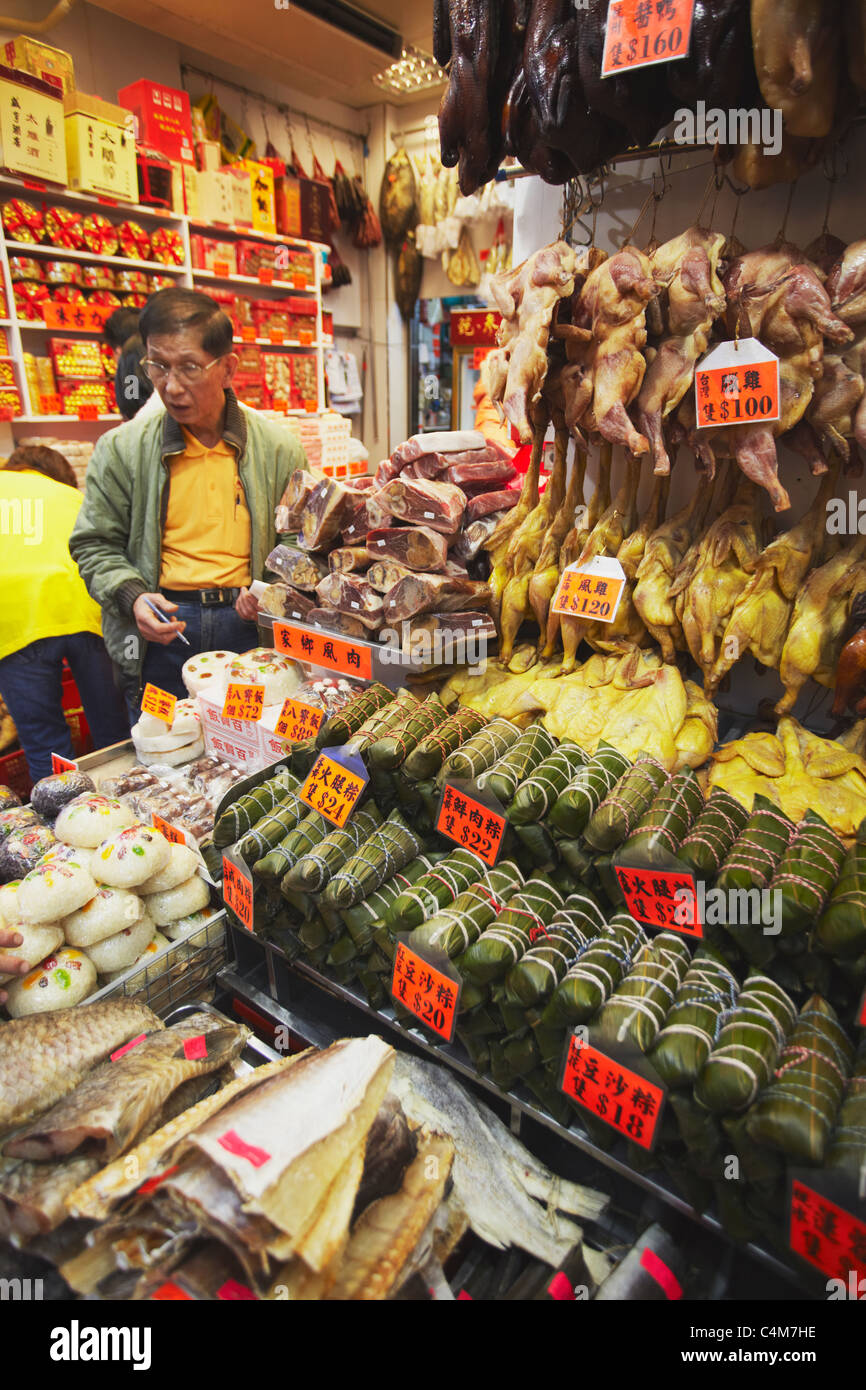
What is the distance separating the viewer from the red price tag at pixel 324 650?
7.48 ft

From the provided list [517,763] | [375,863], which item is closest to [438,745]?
[517,763]

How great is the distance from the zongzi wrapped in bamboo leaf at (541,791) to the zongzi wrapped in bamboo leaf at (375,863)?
29 cm

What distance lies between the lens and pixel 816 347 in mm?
1620

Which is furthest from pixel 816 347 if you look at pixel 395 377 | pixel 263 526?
pixel 395 377

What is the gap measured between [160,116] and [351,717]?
6274mm

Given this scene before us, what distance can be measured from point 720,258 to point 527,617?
106 centimetres

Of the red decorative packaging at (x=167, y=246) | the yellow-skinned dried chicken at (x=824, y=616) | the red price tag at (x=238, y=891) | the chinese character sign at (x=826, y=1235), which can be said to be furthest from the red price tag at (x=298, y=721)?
the red decorative packaging at (x=167, y=246)

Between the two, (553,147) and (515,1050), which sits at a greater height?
(553,147)

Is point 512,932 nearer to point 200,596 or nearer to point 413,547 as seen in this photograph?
point 413,547

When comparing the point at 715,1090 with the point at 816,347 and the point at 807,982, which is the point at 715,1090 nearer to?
the point at 807,982

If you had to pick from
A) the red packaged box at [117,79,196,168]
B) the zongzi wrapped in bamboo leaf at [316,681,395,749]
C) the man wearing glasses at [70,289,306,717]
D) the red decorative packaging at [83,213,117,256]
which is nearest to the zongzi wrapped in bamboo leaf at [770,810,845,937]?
the zongzi wrapped in bamboo leaf at [316,681,395,749]

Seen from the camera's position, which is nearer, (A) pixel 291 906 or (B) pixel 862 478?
(A) pixel 291 906

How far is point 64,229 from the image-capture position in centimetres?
535

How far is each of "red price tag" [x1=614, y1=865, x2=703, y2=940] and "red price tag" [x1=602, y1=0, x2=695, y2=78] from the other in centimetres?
155
